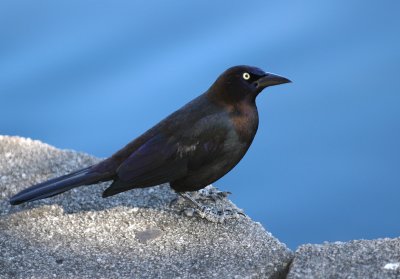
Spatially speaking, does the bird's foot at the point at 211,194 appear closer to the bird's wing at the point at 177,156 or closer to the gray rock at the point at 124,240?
the gray rock at the point at 124,240

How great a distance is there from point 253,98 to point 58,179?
4.05ft

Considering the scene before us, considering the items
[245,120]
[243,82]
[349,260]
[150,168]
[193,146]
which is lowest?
[349,260]

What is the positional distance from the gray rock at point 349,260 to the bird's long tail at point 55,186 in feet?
4.22

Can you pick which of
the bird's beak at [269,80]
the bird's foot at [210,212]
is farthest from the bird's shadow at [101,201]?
the bird's beak at [269,80]

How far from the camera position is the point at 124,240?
15.5 feet

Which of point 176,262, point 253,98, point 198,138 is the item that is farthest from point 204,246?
point 253,98

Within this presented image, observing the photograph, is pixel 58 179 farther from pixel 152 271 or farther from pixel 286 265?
pixel 286 265

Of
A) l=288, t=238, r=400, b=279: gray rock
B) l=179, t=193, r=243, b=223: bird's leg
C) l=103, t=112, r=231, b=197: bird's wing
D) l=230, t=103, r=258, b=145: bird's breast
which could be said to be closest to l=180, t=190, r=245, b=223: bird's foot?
l=179, t=193, r=243, b=223: bird's leg

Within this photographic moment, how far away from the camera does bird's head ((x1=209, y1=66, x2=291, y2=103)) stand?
4.75 m

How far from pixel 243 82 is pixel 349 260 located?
3.93ft

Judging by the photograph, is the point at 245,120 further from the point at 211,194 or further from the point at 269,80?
the point at 211,194

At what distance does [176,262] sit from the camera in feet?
14.7

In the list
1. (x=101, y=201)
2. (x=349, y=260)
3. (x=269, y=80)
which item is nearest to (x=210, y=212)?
(x=101, y=201)

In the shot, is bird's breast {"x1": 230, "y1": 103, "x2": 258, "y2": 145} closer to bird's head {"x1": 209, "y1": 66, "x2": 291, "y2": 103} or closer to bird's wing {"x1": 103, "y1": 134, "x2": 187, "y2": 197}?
bird's head {"x1": 209, "y1": 66, "x2": 291, "y2": 103}
